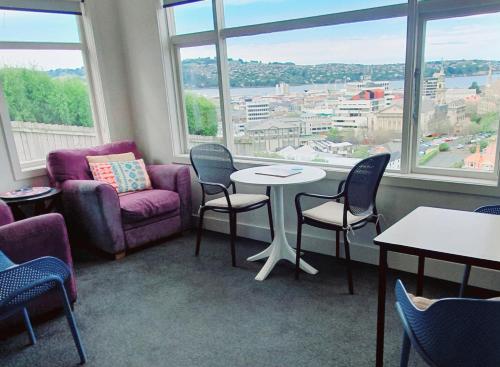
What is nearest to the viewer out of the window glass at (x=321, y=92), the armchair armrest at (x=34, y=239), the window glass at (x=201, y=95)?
the armchair armrest at (x=34, y=239)

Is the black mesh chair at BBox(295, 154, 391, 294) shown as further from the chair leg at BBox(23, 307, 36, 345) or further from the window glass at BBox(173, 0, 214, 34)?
the window glass at BBox(173, 0, 214, 34)

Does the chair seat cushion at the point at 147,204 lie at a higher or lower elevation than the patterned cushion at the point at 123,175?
lower

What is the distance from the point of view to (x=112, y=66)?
3.93 meters

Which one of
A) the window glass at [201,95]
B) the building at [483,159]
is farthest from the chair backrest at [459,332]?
the window glass at [201,95]

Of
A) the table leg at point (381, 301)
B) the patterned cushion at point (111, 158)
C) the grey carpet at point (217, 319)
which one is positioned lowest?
the grey carpet at point (217, 319)

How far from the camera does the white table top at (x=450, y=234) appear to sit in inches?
54.1

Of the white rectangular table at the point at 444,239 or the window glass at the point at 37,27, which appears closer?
the white rectangular table at the point at 444,239

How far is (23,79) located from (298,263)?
9.68ft

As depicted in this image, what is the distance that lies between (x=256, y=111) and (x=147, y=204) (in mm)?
1268

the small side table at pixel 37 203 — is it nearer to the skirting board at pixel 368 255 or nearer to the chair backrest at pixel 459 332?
the skirting board at pixel 368 255

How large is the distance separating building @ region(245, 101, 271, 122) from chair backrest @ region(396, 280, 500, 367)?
2.43 metres

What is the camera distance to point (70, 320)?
1842 mm

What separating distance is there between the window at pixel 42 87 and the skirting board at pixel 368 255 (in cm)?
169

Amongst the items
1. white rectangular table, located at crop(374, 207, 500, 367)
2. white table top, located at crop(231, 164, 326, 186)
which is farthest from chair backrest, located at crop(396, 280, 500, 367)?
white table top, located at crop(231, 164, 326, 186)
